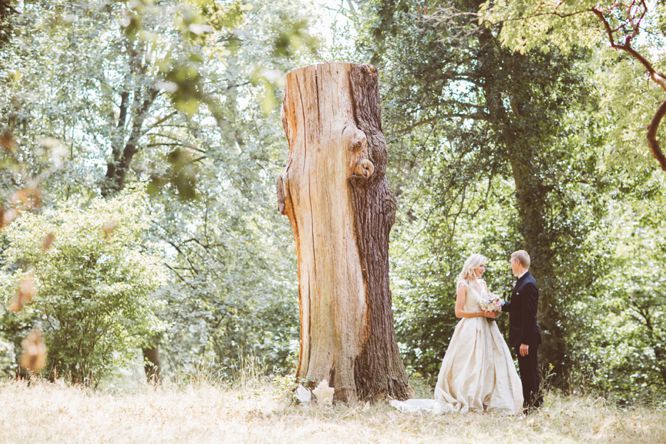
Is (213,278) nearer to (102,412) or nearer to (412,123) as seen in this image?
(412,123)

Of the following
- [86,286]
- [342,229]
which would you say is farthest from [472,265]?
[86,286]

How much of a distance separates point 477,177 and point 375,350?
7154mm

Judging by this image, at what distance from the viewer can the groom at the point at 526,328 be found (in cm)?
799

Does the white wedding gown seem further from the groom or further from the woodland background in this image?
the woodland background

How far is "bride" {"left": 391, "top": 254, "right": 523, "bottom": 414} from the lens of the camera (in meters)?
7.92

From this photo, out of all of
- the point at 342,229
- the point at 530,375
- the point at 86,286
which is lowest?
the point at 530,375

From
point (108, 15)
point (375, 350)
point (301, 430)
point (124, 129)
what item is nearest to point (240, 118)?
point (124, 129)

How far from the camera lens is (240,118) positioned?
17.8 metres

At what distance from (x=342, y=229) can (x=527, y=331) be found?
7.74 ft

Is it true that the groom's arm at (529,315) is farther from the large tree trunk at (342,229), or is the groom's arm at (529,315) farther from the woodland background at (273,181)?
the woodland background at (273,181)

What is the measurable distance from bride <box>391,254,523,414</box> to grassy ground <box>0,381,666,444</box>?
18.2 inches

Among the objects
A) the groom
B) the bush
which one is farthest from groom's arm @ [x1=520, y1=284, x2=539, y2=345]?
the bush

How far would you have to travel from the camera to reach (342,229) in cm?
812

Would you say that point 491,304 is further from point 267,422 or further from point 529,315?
point 267,422
